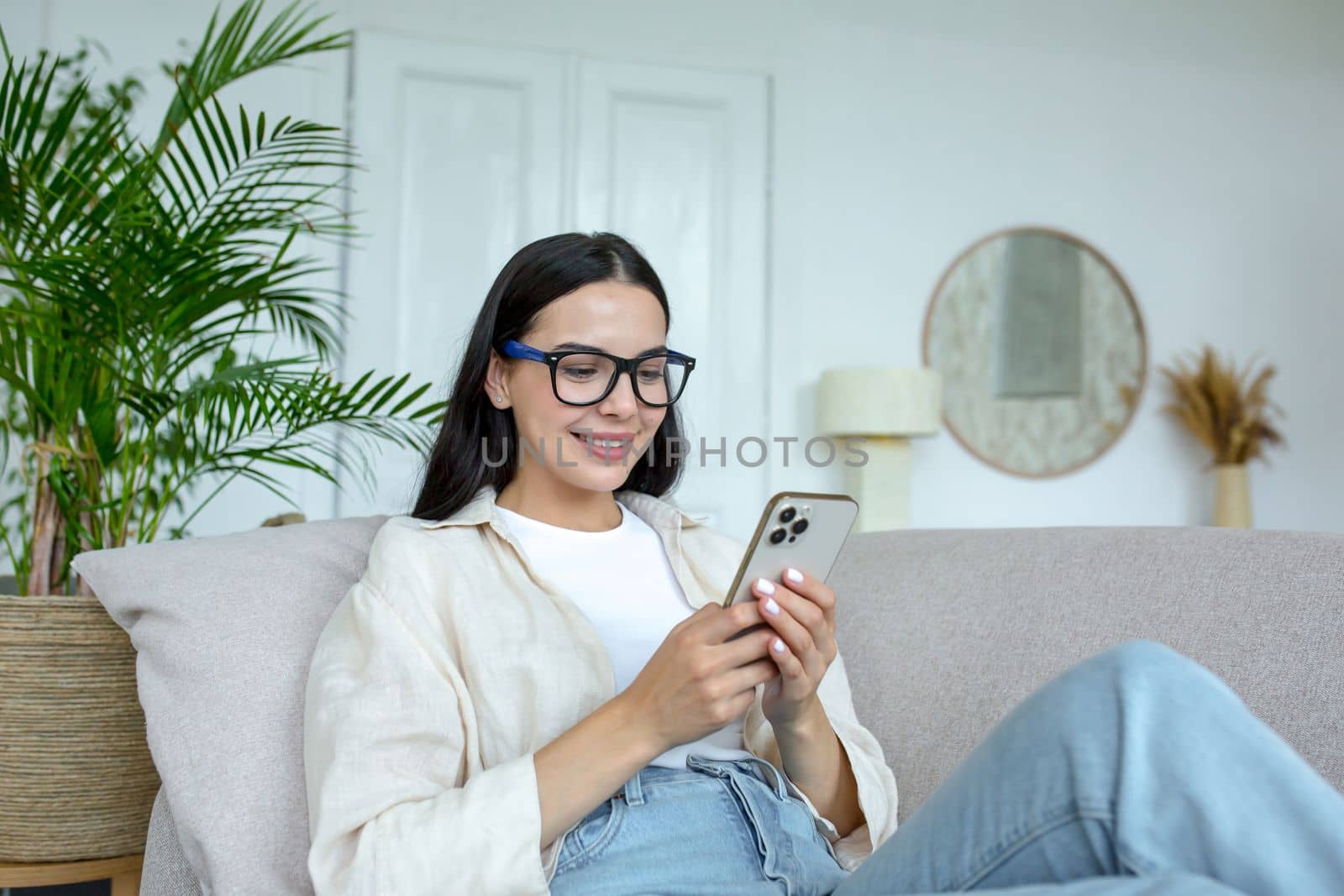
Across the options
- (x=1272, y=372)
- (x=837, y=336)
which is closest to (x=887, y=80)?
(x=837, y=336)

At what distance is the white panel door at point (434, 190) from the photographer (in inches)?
137

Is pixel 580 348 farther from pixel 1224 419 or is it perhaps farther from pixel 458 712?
pixel 1224 419

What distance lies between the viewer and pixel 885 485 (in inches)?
151

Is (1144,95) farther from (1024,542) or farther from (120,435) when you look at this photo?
(120,435)

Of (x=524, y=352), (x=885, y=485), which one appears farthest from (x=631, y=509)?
(x=885, y=485)

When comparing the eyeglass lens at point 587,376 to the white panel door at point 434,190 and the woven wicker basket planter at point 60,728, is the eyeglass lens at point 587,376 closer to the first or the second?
the woven wicker basket planter at point 60,728

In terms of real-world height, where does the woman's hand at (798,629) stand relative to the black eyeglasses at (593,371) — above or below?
below

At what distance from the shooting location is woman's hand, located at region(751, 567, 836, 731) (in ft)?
3.44

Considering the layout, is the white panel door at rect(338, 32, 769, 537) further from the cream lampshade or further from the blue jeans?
the blue jeans

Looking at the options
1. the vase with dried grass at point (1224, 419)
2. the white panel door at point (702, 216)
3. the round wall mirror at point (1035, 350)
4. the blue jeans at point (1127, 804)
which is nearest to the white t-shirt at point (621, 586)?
the blue jeans at point (1127, 804)

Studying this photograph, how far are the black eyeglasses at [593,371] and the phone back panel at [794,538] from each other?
0.34m

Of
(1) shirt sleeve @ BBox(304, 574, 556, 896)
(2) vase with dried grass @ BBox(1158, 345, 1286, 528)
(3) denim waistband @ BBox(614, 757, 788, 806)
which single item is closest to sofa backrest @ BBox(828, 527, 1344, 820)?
(3) denim waistband @ BBox(614, 757, 788, 806)

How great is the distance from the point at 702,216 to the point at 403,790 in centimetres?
308

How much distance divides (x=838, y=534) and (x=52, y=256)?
4.17ft
